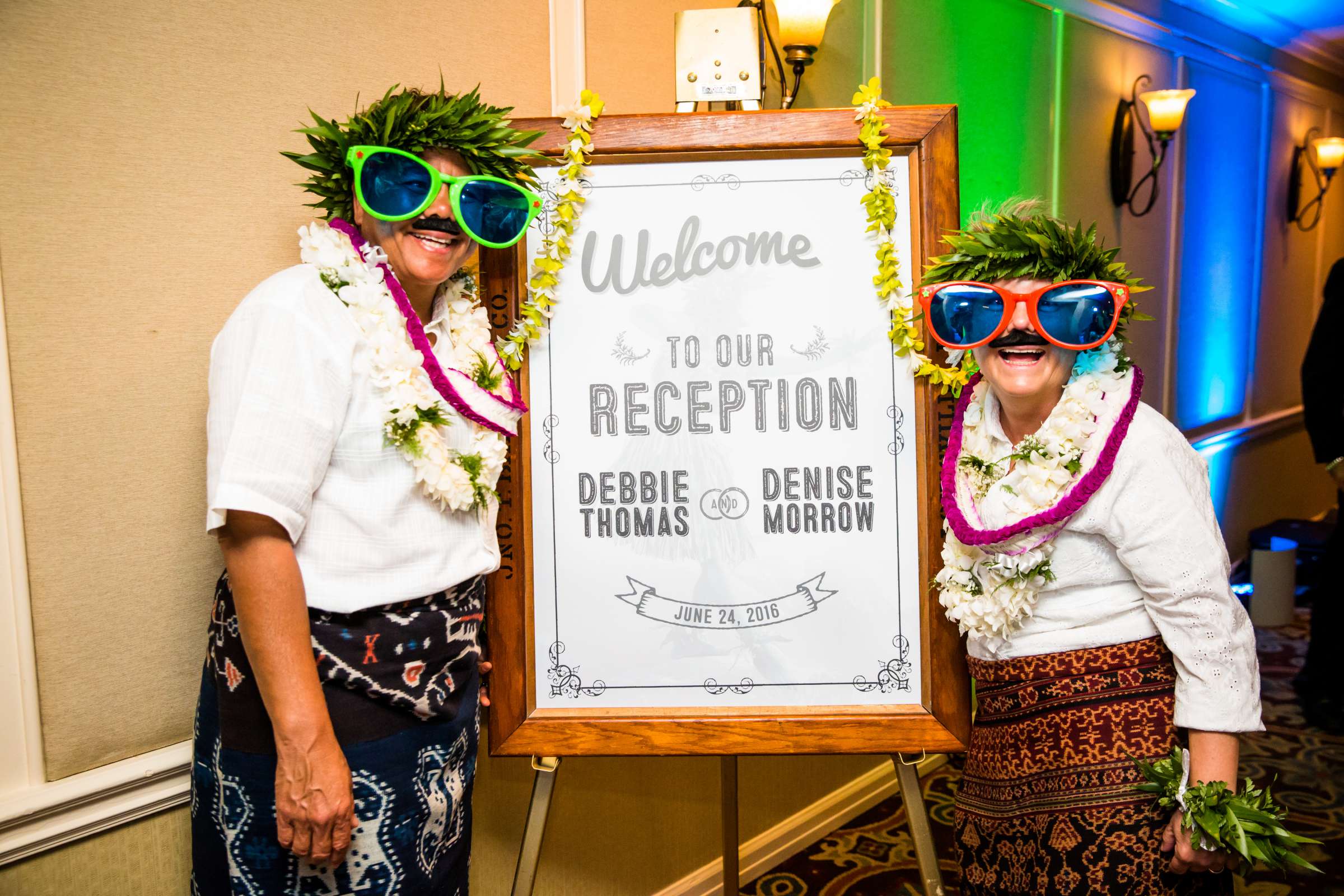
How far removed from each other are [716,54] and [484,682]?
1.09m

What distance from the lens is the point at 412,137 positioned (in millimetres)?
1316

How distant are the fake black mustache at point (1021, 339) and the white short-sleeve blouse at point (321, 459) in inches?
30.7

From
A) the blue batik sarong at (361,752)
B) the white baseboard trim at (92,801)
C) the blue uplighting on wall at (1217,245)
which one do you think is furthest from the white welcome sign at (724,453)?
the blue uplighting on wall at (1217,245)

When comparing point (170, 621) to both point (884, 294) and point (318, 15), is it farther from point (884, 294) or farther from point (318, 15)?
point (884, 294)

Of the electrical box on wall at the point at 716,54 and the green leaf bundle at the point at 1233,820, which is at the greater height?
the electrical box on wall at the point at 716,54

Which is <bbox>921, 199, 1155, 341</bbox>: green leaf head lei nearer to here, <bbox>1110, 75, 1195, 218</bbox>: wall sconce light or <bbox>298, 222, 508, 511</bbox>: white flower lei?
<bbox>298, 222, 508, 511</bbox>: white flower lei

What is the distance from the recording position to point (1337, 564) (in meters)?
3.41

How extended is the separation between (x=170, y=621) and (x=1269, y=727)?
11.7ft

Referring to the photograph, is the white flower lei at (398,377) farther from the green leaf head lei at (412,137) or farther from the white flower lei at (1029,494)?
the white flower lei at (1029,494)

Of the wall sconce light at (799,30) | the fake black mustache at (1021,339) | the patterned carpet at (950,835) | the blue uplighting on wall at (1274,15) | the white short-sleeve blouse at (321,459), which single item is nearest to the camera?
the white short-sleeve blouse at (321,459)

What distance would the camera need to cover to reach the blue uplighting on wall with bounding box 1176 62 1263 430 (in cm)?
466

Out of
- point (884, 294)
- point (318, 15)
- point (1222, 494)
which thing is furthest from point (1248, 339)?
point (318, 15)

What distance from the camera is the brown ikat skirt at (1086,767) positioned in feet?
4.56

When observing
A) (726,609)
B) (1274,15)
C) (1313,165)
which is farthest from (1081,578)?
(1313,165)
